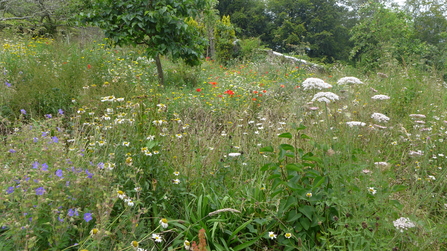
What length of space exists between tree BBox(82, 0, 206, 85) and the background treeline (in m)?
4.45

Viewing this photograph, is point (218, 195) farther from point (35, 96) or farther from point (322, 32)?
point (322, 32)


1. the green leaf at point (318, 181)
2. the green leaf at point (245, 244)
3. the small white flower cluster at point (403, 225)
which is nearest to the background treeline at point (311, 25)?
the green leaf at point (318, 181)

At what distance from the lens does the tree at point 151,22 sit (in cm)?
547

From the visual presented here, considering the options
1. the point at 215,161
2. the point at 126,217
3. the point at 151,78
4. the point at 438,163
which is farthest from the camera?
the point at 151,78

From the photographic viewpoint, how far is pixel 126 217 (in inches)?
A: 70.6

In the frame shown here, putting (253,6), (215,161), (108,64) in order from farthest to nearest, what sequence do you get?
(253,6) < (108,64) < (215,161)

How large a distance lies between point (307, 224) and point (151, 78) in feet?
17.4

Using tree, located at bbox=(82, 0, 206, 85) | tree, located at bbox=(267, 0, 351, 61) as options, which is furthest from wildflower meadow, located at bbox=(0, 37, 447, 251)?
tree, located at bbox=(267, 0, 351, 61)

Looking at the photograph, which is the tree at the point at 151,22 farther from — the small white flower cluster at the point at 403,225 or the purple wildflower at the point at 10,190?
the small white flower cluster at the point at 403,225

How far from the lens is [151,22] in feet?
19.0

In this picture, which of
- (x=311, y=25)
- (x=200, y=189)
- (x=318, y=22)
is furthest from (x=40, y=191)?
(x=318, y=22)

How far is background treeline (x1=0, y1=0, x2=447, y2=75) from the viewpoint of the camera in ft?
36.9

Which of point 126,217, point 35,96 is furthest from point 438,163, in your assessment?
point 35,96

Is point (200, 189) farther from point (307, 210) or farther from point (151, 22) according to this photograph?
point (151, 22)
